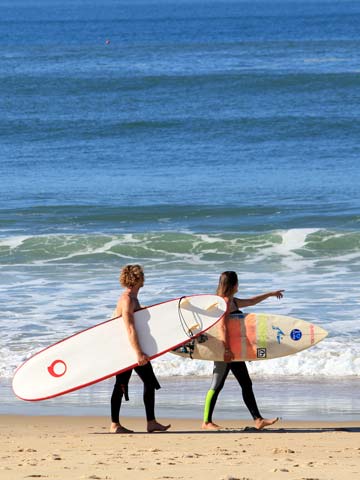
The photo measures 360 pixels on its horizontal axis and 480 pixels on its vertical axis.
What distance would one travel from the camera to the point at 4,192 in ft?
68.3

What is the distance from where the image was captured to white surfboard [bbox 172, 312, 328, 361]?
7676mm

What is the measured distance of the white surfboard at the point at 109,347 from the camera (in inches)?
299

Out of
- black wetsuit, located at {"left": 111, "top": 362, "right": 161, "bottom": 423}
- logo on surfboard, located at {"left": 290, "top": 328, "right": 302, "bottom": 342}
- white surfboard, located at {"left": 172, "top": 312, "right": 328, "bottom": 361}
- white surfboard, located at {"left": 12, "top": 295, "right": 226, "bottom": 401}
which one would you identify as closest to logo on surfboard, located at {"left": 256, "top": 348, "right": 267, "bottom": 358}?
white surfboard, located at {"left": 172, "top": 312, "right": 328, "bottom": 361}

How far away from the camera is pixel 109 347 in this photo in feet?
25.2

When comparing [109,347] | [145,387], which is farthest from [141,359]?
[109,347]

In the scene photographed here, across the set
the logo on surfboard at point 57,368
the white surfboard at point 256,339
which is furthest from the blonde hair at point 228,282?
the logo on surfboard at point 57,368

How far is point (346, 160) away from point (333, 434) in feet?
55.2

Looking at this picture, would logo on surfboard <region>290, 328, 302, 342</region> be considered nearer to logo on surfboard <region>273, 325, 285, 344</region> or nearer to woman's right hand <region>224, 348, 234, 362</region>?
logo on surfboard <region>273, 325, 285, 344</region>

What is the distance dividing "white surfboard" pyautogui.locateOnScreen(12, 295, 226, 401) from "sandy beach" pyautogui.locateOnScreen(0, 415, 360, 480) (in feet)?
1.14

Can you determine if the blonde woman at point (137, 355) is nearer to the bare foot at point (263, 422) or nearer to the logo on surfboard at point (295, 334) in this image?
the bare foot at point (263, 422)

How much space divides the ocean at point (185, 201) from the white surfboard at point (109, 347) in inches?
28.1

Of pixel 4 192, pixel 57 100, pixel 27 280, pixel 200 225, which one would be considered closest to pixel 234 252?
pixel 200 225

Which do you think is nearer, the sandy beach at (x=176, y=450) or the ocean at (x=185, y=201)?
the sandy beach at (x=176, y=450)

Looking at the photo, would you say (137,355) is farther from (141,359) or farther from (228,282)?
(228,282)
